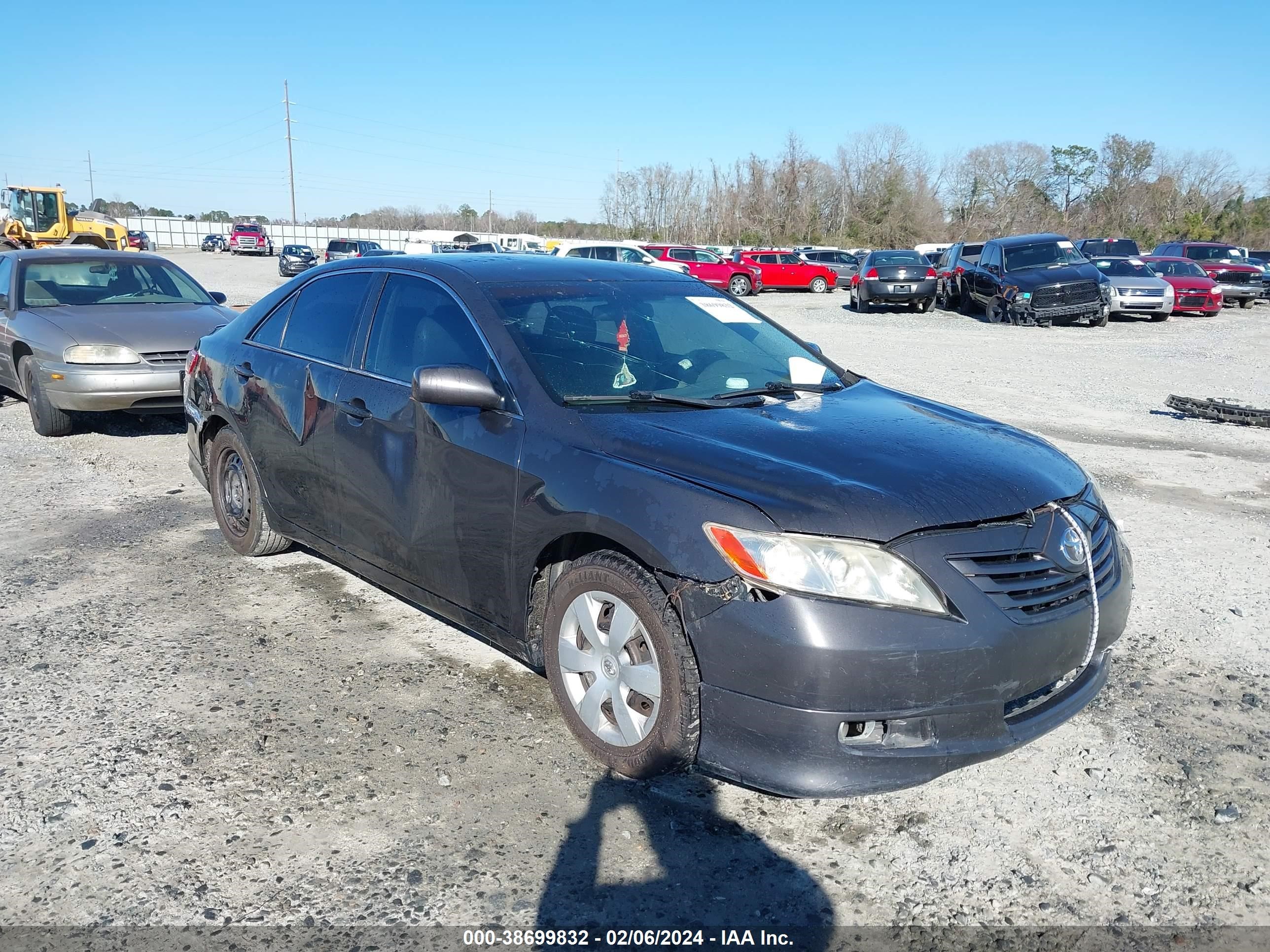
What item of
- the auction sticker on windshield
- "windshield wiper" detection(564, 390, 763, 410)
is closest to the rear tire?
the auction sticker on windshield

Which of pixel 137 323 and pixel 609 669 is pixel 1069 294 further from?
pixel 609 669

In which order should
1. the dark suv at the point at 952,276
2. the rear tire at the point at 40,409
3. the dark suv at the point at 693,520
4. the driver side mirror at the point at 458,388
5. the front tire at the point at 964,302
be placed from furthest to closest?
the dark suv at the point at 952,276 → the front tire at the point at 964,302 → the rear tire at the point at 40,409 → the driver side mirror at the point at 458,388 → the dark suv at the point at 693,520

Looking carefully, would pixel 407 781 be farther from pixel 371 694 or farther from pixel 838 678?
pixel 838 678

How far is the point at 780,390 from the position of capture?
4.05 metres

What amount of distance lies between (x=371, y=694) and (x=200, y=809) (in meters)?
0.88

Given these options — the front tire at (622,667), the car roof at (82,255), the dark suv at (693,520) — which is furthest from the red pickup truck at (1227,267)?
the front tire at (622,667)

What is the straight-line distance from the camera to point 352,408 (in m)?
4.28

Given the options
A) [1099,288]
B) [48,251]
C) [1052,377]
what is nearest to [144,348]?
[48,251]

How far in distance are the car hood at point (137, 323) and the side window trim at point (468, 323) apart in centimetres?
409

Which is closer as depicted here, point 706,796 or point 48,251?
point 706,796

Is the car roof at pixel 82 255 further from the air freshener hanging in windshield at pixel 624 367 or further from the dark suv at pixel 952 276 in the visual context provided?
the dark suv at pixel 952 276

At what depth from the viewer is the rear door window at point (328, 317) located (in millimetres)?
4527

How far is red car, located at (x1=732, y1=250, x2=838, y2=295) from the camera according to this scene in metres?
36.4

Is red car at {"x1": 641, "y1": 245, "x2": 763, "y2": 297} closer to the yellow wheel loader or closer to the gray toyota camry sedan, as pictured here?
the yellow wheel loader
